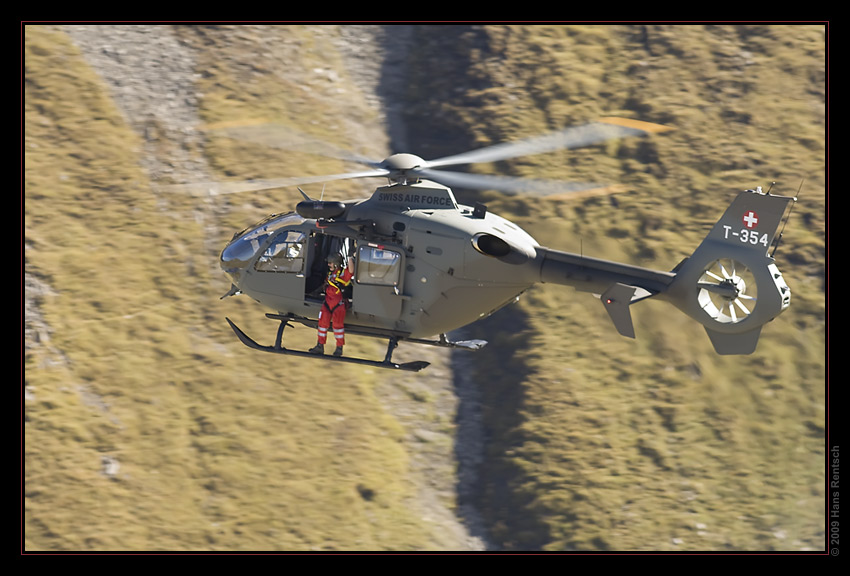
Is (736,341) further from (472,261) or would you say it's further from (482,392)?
(482,392)

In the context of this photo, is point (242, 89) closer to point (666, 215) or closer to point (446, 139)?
point (446, 139)

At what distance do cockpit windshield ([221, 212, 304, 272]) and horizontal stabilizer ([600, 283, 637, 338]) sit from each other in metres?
6.32

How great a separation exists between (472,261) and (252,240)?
4870mm

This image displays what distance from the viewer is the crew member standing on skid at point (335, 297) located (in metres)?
20.0

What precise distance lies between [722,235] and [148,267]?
18016 mm

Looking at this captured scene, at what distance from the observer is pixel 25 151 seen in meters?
32.1

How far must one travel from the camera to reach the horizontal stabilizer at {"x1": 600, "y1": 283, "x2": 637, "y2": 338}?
18656 millimetres

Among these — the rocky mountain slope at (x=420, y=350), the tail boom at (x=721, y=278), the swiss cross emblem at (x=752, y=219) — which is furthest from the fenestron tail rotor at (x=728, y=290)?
the rocky mountain slope at (x=420, y=350)

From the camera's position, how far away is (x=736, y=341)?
61.9ft

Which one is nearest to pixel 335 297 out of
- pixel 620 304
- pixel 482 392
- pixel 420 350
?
pixel 620 304

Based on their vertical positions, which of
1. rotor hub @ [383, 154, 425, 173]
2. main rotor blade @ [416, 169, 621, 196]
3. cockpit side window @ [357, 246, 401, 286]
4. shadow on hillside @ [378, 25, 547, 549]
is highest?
rotor hub @ [383, 154, 425, 173]

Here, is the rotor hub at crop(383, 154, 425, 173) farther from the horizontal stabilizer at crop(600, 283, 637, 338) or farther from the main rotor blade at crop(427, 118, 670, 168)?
the horizontal stabilizer at crop(600, 283, 637, 338)

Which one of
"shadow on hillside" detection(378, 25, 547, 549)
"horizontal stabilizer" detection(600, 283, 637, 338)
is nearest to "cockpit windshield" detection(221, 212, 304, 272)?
"horizontal stabilizer" detection(600, 283, 637, 338)

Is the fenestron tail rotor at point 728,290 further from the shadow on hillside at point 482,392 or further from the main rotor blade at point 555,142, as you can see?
the shadow on hillside at point 482,392
